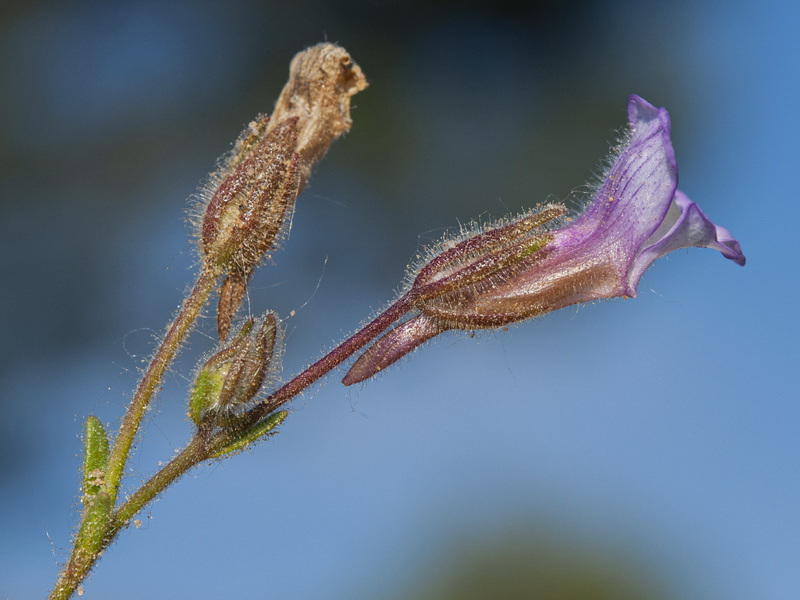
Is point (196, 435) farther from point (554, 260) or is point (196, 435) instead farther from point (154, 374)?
point (554, 260)

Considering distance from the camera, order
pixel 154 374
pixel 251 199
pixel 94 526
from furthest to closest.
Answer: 1. pixel 251 199
2. pixel 154 374
3. pixel 94 526

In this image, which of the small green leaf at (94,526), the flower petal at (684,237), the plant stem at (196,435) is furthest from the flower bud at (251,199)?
the flower petal at (684,237)

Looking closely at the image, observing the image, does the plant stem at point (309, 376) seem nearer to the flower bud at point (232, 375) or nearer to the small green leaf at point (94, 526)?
the flower bud at point (232, 375)

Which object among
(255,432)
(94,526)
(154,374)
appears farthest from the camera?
(154,374)

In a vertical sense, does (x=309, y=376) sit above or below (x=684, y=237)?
above

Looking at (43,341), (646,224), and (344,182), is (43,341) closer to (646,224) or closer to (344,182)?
(344,182)

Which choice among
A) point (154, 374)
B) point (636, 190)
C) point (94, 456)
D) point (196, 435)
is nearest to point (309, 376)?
point (196, 435)
